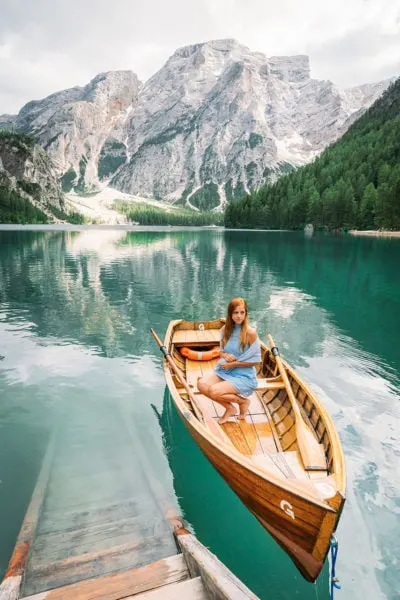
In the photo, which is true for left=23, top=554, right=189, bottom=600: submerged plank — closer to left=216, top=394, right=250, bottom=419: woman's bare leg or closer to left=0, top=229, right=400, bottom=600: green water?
left=0, top=229, right=400, bottom=600: green water

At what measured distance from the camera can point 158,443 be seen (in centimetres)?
1110

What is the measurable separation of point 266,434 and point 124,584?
4965 mm

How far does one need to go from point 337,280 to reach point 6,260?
4405 cm

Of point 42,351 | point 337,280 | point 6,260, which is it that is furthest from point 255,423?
point 6,260

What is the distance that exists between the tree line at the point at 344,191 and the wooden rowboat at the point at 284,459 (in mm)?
113408

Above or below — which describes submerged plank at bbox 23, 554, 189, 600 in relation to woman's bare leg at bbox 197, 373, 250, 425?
below

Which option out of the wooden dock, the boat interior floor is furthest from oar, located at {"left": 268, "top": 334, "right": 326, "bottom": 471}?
the wooden dock

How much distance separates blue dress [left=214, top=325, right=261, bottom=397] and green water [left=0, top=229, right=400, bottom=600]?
248 centimetres

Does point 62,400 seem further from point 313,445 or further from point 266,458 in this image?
point 313,445

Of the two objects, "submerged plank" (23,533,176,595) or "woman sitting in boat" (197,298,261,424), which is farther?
"woman sitting in boat" (197,298,261,424)

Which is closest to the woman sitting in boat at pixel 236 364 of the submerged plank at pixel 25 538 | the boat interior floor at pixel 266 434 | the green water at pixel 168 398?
the boat interior floor at pixel 266 434

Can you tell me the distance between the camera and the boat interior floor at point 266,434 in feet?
25.0

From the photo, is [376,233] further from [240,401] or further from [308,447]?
[308,447]

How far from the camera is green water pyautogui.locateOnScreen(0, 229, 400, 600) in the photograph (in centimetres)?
745
